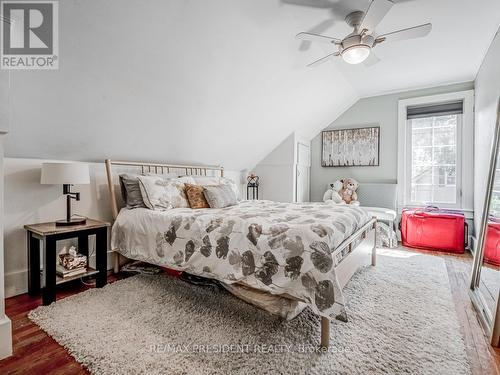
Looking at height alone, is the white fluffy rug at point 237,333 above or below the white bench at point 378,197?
below

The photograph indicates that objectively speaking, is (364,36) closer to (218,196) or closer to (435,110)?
(218,196)

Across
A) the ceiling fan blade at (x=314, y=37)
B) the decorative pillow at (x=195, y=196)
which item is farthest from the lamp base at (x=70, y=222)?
the ceiling fan blade at (x=314, y=37)

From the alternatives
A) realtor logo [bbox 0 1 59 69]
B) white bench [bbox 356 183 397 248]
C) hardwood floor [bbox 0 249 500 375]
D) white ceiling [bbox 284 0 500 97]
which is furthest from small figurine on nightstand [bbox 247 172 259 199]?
realtor logo [bbox 0 1 59 69]

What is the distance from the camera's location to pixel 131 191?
262cm

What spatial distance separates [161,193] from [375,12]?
7.81 ft

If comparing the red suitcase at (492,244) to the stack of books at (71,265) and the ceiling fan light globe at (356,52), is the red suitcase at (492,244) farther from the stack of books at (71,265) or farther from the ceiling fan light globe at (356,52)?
the stack of books at (71,265)

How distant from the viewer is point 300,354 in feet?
4.80

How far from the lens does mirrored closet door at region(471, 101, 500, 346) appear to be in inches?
74.6

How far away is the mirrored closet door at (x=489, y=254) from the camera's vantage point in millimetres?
1895

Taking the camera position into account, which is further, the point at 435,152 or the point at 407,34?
the point at 435,152

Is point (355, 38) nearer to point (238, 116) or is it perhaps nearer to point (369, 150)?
point (238, 116)

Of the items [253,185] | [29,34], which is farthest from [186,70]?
[253,185]

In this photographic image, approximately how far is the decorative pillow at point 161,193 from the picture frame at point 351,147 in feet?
11.0

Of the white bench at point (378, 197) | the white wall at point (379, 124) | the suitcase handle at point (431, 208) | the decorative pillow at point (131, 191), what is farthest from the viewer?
the white wall at point (379, 124)
